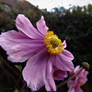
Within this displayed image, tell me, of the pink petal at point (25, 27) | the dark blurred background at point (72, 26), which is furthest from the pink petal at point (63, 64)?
the dark blurred background at point (72, 26)

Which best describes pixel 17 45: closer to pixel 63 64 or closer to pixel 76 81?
pixel 63 64

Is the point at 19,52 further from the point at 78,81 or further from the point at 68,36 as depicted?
the point at 68,36

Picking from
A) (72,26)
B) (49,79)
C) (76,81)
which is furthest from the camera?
(72,26)

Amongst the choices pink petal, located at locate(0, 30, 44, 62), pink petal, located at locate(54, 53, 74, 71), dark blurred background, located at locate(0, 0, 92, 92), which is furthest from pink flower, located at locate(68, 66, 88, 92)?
dark blurred background, located at locate(0, 0, 92, 92)

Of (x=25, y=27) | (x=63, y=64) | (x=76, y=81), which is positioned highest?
(x=25, y=27)

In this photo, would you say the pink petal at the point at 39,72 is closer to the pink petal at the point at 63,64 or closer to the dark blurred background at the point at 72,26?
the pink petal at the point at 63,64

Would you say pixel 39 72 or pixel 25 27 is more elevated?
pixel 25 27

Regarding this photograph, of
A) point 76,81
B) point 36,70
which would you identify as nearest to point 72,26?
point 76,81

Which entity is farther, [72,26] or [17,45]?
[72,26]

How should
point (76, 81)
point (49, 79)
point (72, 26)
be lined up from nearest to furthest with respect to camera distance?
point (49, 79)
point (76, 81)
point (72, 26)

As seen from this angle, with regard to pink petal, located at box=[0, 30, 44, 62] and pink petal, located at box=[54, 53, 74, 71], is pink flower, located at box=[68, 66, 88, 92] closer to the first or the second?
pink petal, located at box=[54, 53, 74, 71]
